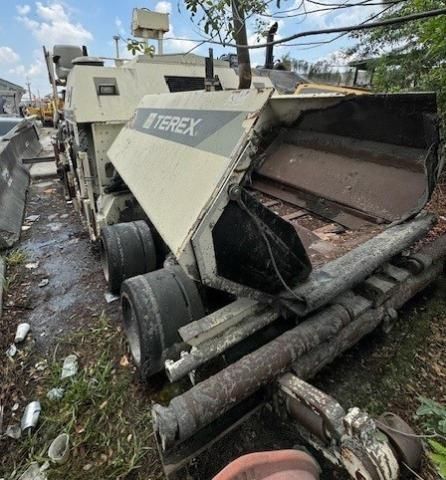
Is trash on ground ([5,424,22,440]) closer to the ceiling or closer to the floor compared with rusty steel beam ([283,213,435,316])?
closer to the floor

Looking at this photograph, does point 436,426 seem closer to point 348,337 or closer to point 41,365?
point 348,337

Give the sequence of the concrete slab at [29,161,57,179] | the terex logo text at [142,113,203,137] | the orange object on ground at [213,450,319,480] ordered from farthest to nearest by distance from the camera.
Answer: the concrete slab at [29,161,57,179] → the terex logo text at [142,113,203,137] → the orange object on ground at [213,450,319,480]

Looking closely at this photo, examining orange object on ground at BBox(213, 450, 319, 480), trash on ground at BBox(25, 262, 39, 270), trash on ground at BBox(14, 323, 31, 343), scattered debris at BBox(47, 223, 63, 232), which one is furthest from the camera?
scattered debris at BBox(47, 223, 63, 232)

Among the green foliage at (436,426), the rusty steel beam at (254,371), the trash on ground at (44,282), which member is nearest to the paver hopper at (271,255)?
the rusty steel beam at (254,371)

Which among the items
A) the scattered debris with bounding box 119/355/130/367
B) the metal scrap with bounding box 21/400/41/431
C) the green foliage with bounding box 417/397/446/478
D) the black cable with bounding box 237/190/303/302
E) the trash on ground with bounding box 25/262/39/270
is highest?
the black cable with bounding box 237/190/303/302

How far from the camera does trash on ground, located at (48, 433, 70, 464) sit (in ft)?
5.88

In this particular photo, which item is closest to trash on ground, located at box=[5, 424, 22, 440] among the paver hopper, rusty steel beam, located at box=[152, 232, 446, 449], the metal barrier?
the paver hopper

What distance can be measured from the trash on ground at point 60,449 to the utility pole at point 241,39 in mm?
2415

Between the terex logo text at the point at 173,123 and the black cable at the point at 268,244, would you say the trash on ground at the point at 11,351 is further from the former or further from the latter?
the black cable at the point at 268,244

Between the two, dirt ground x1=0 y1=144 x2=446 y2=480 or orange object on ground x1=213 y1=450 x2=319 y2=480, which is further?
dirt ground x1=0 y1=144 x2=446 y2=480

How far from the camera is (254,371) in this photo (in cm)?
152

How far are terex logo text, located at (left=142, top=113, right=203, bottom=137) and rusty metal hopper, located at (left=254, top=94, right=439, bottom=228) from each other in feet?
3.26

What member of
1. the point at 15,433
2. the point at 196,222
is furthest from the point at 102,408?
the point at 196,222

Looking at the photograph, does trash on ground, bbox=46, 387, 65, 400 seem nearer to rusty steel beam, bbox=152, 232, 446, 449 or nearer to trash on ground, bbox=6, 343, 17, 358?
trash on ground, bbox=6, 343, 17, 358
